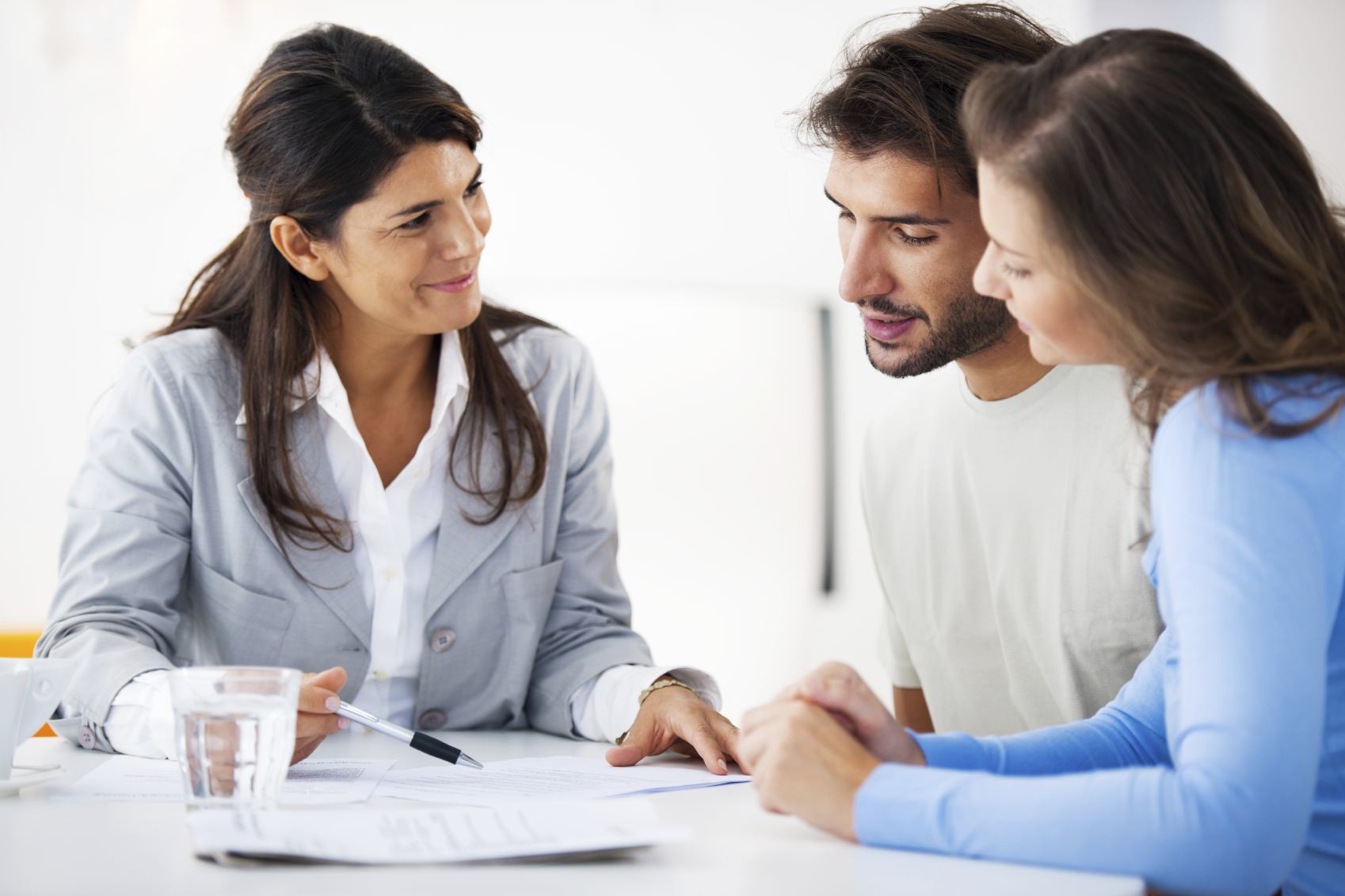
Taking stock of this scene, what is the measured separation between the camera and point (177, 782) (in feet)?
2.97

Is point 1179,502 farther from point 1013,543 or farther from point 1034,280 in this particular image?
point 1013,543

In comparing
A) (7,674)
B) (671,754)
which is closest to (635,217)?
(671,754)

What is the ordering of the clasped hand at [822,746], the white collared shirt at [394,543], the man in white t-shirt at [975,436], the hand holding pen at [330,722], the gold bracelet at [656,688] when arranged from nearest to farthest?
the clasped hand at [822,746] → the hand holding pen at [330,722] → the gold bracelet at [656,688] → the man in white t-shirt at [975,436] → the white collared shirt at [394,543]

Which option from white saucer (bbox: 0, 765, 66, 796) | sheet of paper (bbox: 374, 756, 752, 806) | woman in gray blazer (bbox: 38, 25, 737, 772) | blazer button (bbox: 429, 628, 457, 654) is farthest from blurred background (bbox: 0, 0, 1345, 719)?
white saucer (bbox: 0, 765, 66, 796)

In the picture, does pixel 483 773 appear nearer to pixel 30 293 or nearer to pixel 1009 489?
pixel 1009 489

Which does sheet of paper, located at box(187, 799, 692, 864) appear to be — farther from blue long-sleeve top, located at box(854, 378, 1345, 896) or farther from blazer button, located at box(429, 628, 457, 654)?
blazer button, located at box(429, 628, 457, 654)

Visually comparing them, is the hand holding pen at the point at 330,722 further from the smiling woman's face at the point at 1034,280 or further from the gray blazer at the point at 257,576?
the smiling woman's face at the point at 1034,280

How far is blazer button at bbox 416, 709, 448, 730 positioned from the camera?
1.31 meters

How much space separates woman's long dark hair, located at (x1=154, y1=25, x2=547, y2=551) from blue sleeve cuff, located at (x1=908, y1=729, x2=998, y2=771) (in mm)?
727

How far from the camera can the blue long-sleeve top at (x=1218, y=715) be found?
608 millimetres

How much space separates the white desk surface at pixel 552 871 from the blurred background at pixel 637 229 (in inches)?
63.1

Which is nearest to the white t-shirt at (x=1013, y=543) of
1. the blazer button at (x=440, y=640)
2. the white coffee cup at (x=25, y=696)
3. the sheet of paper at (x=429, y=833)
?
the blazer button at (x=440, y=640)

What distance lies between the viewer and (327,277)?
1501 mm

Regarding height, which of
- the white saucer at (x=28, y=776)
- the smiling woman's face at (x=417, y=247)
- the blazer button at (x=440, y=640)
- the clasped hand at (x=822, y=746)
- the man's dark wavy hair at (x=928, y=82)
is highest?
the man's dark wavy hair at (x=928, y=82)
